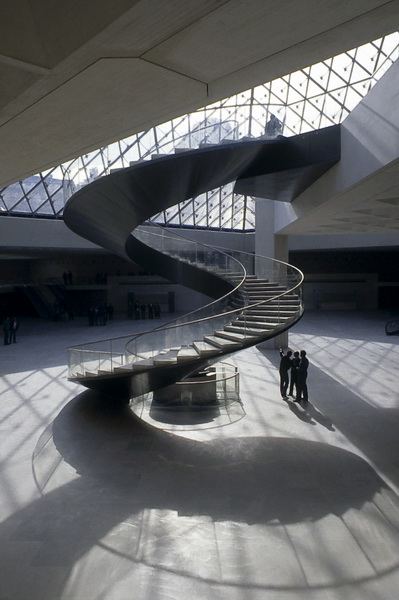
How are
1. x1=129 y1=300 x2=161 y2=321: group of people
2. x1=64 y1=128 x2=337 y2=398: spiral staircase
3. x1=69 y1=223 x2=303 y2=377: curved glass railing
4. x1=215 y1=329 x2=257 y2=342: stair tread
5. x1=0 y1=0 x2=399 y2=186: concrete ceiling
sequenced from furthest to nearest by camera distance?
x1=129 y1=300 x2=161 y2=321: group of people
x1=69 y1=223 x2=303 y2=377: curved glass railing
x1=215 y1=329 x2=257 y2=342: stair tread
x1=64 y1=128 x2=337 y2=398: spiral staircase
x1=0 y1=0 x2=399 y2=186: concrete ceiling

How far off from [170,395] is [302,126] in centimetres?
2070

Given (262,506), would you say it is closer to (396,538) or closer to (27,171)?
(396,538)

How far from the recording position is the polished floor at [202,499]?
4.68 meters

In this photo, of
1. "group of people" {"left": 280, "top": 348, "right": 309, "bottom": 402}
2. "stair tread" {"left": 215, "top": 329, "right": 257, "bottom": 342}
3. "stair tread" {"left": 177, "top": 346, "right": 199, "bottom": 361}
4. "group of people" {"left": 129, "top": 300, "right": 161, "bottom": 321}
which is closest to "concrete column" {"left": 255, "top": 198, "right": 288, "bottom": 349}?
"group of people" {"left": 280, "top": 348, "right": 309, "bottom": 402}

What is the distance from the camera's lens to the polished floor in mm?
4676

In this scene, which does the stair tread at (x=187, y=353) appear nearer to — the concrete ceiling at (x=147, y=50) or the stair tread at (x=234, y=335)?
the stair tread at (x=234, y=335)

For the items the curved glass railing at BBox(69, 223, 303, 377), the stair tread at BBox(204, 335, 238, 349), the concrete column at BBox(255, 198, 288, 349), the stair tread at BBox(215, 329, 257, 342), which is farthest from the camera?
the concrete column at BBox(255, 198, 288, 349)

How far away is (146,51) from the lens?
8.32ft

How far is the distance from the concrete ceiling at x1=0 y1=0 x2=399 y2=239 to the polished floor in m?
4.77

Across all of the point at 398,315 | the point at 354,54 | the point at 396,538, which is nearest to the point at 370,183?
the point at 396,538

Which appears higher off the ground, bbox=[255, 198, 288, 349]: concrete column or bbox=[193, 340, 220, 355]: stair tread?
bbox=[255, 198, 288, 349]: concrete column

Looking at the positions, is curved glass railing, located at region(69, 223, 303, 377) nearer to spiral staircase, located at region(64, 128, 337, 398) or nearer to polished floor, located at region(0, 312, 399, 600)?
spiral staircase, located at region(64, 128, 337, 398)

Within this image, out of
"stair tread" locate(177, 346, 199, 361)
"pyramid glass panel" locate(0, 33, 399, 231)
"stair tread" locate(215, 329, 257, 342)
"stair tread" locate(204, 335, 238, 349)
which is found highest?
"pyramid glass panel" locate(0, 33, 399, 231)

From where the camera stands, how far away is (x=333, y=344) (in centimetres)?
1911
